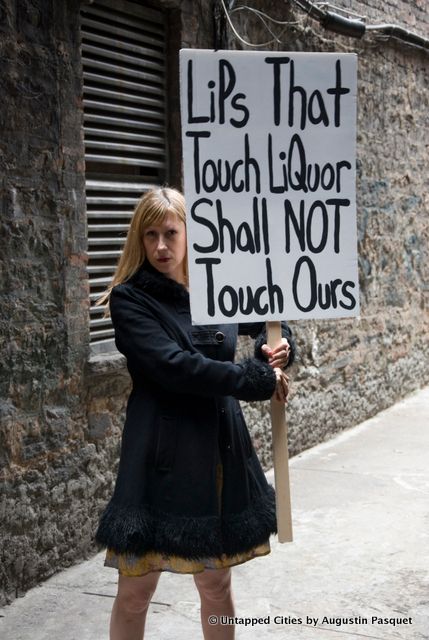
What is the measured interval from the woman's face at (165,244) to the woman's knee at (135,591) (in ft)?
3.00

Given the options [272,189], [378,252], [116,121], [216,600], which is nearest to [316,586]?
[216,600]

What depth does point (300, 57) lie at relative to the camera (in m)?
2.95

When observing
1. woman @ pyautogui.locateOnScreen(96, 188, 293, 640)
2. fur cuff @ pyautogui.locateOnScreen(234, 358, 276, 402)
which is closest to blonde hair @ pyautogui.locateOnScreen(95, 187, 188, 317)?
woman @ pyautogui.locateOnScreen(96, 188, 293, 640)

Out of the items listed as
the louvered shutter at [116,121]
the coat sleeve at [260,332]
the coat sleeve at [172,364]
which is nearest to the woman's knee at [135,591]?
the coat sleeve at [172,364]

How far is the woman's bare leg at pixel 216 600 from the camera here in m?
2.87

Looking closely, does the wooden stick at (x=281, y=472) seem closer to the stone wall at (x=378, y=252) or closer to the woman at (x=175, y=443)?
the woman at (x=175, y=443)

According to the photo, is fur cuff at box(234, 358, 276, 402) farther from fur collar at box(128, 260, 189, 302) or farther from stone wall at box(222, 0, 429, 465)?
stone wall at box(222, 0, 429, 465)

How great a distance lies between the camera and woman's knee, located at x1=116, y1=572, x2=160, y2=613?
9.23 ft

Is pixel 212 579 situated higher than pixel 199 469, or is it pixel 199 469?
pixel 199 469

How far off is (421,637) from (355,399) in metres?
Result: 4.04

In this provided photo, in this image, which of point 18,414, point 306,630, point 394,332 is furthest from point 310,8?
point 306,630

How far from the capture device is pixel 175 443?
2.78m

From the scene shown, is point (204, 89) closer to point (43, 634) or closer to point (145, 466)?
point (145, 466)

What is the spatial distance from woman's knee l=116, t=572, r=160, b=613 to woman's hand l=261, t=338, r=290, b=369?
2.36 feet
